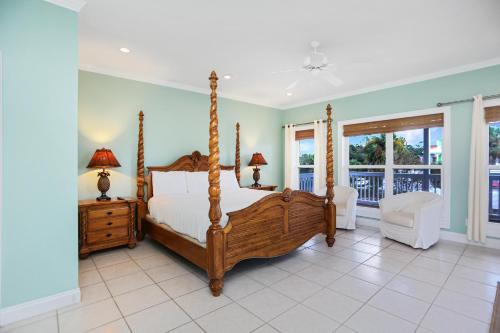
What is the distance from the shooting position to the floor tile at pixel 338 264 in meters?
3.09

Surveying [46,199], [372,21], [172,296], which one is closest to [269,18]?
[372,21]

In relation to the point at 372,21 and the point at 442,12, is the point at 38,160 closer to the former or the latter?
the point at 372,21

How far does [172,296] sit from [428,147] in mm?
4634

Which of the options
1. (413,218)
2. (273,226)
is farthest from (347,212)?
(273,226)

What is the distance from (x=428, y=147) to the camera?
456cm

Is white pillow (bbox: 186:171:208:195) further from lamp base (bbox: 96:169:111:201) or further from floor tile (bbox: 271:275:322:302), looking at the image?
floor tile (bbox: 271:275:322:302)

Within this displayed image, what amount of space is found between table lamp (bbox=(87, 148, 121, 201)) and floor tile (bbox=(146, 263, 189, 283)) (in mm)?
1364

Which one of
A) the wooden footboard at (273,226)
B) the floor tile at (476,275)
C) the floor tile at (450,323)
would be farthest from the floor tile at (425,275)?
the wooden footboard at (273,226)

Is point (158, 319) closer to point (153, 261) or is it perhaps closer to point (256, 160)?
point (153, 261)

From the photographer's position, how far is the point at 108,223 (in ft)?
11.8

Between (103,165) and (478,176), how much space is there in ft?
17.3

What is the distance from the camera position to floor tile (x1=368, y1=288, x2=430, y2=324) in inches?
85.4

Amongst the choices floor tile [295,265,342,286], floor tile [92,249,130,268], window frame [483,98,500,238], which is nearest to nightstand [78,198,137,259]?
floor tile [92,249,130,268]

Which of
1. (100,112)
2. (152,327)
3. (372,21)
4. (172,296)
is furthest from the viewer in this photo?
(100,112)
